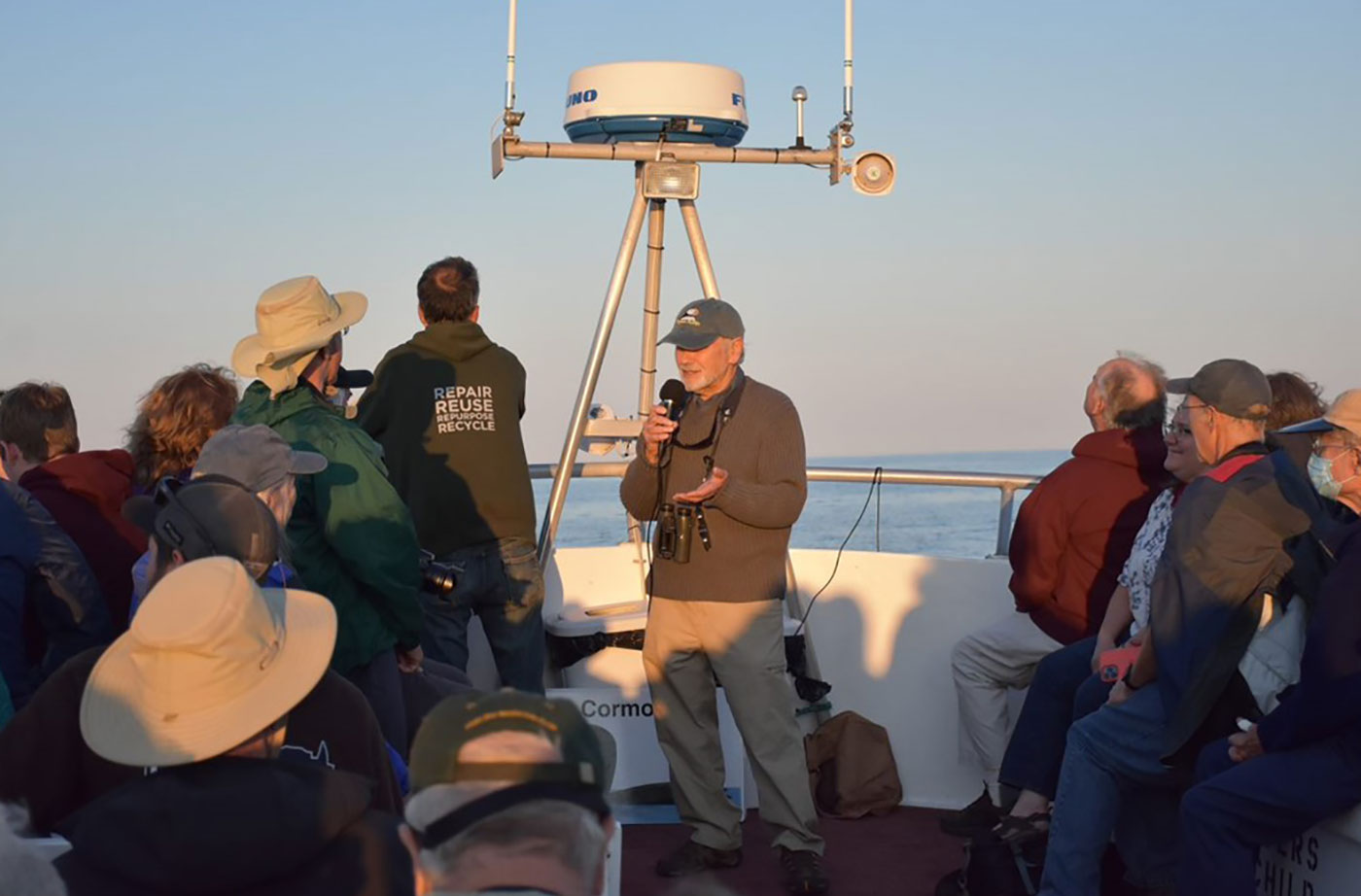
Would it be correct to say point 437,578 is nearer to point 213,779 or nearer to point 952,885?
point 952,885

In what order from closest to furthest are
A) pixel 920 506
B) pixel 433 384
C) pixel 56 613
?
pixel 56 613 < pixel 433 384 < pixel 920 506

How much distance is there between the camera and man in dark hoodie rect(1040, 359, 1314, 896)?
392cm

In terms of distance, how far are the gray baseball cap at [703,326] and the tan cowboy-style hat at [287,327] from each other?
1.16 meters

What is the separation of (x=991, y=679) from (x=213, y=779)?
4.12 m

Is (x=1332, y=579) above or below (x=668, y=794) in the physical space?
above

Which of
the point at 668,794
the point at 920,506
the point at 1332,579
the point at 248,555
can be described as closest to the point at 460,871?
the point at 248,555

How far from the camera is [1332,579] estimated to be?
138 inches

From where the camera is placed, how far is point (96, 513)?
4734mm

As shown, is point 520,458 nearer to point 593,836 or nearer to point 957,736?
point 957,736

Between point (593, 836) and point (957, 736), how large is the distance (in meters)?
4.92

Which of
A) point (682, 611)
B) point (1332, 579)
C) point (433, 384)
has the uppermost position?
point (433, 384)

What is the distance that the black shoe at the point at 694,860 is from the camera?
201 inches

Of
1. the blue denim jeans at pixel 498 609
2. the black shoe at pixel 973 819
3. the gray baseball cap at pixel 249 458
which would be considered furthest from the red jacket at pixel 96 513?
the black shoe at pixel 973 819

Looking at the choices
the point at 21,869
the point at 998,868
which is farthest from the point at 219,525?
the point at 998,868
